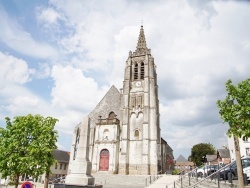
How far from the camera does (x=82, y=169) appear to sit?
36.2ft

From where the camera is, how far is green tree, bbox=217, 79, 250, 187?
9.99m

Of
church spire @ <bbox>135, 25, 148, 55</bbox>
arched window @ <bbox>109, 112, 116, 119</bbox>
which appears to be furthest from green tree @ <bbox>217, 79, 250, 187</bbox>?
church spire @ <bbox>135, 25, 148, 55</bbox>

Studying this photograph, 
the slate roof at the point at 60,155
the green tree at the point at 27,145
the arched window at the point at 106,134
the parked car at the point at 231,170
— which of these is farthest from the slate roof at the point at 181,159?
the parked car at the point at 231,170

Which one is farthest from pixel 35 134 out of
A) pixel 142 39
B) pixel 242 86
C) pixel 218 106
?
pixel 142 39

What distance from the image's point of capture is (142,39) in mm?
44875

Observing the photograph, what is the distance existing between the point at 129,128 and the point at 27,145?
1814cm

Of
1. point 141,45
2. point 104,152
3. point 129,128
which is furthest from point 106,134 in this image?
point 141,45

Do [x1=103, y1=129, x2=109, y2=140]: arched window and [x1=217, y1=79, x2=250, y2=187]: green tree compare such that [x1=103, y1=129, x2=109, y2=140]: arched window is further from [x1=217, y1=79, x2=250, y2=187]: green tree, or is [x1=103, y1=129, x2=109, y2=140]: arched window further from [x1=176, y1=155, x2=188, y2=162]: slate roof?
[x1=176, y1=155, x2=188, y2=162]: slate roof

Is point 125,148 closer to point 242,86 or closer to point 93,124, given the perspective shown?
point 93,124

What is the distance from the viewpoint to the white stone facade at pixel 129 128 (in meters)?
31.7

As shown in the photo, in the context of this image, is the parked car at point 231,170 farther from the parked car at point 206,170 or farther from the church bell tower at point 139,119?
the church bell tower at point 139,119

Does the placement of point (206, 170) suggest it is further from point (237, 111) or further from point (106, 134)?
point (106, 134)

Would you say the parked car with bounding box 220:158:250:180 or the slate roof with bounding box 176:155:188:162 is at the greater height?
the slate roof with bounding box 176:155:188:162

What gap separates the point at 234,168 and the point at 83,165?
28.2ft
